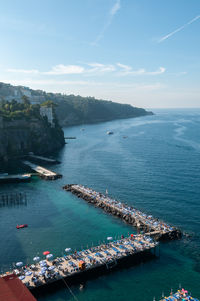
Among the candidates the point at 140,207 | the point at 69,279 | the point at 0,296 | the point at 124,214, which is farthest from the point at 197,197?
the point at 0,296

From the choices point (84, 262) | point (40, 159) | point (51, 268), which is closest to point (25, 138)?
point (40, 159)

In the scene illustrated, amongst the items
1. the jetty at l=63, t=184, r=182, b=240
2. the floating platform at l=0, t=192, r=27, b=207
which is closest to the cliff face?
the floating platform at l=0, t=192, r=27, b=207

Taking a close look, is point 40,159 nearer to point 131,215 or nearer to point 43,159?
point 43,159

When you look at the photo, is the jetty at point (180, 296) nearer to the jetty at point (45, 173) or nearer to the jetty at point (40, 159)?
the jetty at point (45, 173)

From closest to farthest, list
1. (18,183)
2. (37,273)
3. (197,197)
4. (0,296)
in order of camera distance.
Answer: (0,296) → (37,273) → (197,197) → (18,183)

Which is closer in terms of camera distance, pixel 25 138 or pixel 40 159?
pixel 40 159

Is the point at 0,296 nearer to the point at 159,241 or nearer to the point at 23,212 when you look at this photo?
the point at 159,241
